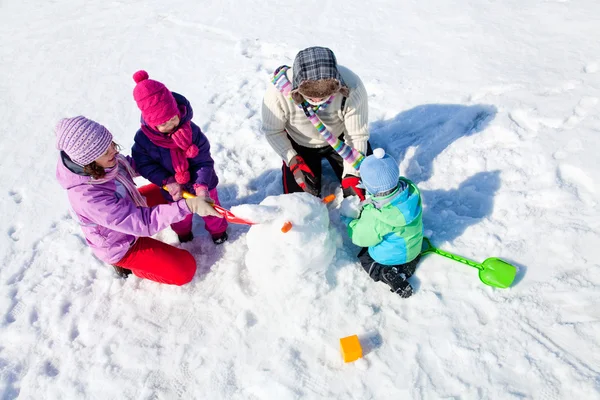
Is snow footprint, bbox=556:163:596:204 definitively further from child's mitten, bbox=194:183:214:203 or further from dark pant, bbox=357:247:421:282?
child's mitten, bbox=194:183:214:203

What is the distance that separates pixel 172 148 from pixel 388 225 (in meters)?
1.33

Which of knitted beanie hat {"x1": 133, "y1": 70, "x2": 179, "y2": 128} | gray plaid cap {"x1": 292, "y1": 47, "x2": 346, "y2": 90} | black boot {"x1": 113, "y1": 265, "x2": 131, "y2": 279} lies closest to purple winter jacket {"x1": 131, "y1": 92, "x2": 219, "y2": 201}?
knitted beanie hat {"x1": 133, "y1": 70, "x2": 179, "y2": 128}

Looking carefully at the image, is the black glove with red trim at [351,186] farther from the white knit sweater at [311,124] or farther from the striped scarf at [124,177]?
the striped scarf at [124,177]

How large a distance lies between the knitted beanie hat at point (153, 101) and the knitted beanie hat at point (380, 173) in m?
1.10

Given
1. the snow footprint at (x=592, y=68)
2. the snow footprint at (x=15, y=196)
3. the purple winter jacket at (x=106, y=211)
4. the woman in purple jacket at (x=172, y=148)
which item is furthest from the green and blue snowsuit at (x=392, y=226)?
the snow footprint at (x=15, y=196)

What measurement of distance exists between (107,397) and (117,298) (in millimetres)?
593

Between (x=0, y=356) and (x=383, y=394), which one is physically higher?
(x=383, y=394)

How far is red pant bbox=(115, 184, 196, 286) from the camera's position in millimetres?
2451

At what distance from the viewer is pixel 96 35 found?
17.5 ft

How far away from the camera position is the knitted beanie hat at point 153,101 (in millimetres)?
2137

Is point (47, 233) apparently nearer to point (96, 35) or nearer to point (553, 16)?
point (96, 35)

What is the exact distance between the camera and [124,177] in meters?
2.33

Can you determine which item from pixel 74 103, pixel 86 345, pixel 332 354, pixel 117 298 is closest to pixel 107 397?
pixel 86 345

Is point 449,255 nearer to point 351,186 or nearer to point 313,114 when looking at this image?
point 351,186
